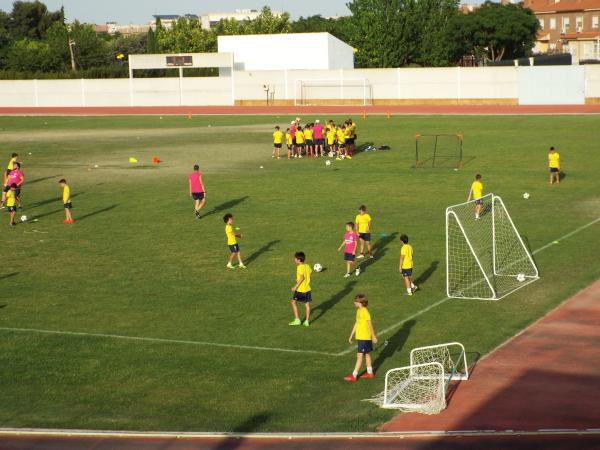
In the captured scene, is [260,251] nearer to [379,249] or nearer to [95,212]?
[379,249]

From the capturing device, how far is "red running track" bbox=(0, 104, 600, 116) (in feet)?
233

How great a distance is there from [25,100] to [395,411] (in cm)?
8803

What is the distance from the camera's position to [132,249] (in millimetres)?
27438

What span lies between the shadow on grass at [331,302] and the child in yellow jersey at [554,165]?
15579mm

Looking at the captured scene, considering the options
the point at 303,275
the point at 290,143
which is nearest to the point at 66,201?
the point at 303,275

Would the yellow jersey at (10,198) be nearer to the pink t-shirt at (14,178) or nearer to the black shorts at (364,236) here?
the pink t-shirt at (14,178)

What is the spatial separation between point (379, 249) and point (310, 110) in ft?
178

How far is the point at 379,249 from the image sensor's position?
26516 mm

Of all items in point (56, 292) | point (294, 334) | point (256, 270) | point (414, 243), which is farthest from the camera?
point (414, 243)

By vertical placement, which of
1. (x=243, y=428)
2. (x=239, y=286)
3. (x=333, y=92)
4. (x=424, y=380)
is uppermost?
(x=333, y=92)

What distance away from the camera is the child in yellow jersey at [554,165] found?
35.8 meters

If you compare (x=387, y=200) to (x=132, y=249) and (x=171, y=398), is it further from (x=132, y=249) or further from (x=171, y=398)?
(x=171, y=398)

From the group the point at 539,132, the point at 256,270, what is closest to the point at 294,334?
the point at 256,270

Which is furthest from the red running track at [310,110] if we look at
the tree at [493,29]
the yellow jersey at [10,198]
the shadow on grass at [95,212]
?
the yellow jersey at [10,198]
